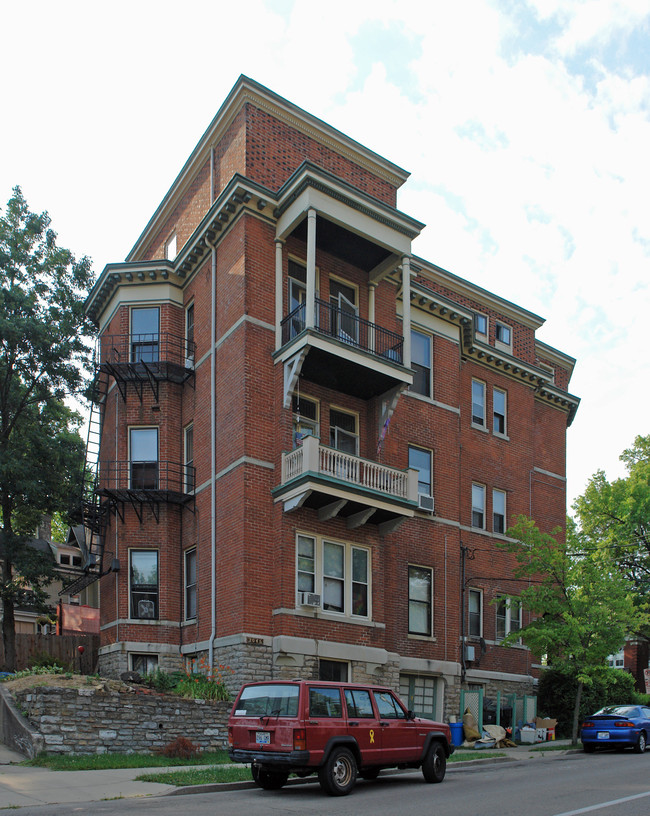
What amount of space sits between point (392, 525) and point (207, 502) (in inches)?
202

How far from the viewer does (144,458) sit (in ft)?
87.1

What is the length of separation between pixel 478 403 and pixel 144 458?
39.8ft

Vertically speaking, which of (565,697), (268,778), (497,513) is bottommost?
(565,697)

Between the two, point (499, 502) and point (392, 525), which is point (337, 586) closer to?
point (392, 525)

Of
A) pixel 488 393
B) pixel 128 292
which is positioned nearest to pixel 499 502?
pixel 488 393

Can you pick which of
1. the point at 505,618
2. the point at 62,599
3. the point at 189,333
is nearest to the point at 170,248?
the point at 189,333

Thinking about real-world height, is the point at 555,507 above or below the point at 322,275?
below

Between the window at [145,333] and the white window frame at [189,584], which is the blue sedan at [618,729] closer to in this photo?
the white window frame at [189,584]

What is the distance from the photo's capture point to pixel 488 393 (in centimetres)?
3181

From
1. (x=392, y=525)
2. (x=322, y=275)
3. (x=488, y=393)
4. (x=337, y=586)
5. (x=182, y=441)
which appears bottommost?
(x=337, y=586)

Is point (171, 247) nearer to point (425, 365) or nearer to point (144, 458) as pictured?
point (144, 458)

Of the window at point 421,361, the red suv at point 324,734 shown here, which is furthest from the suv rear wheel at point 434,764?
the window at point 421,361

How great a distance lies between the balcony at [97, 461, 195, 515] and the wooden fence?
176 inches

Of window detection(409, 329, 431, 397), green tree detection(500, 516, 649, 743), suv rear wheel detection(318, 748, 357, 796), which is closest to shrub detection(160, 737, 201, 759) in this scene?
suv rear wheel detection(318, 748, 357, 796)
